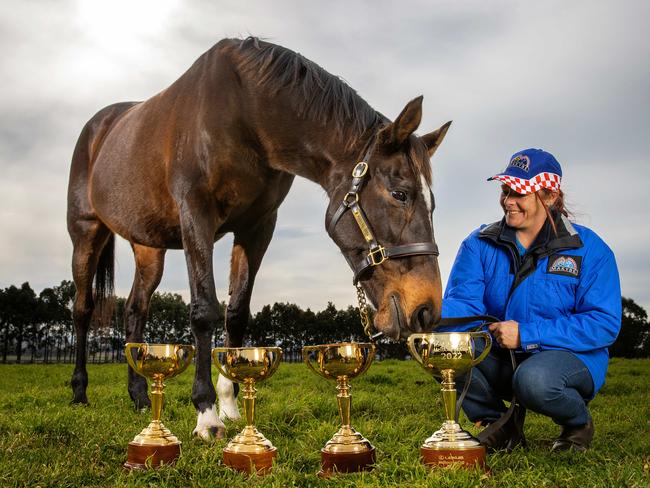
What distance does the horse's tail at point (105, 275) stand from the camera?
23.2 ft

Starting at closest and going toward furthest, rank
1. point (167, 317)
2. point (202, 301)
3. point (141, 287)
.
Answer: point (202, 301)
point (141, 287)
point (167, 317)

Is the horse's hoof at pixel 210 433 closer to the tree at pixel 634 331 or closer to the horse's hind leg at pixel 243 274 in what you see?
the horse's hind leg at pixel 243 274

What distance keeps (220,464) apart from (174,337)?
46.2 meters

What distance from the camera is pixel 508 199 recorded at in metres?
3.45

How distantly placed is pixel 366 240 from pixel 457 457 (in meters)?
1.30

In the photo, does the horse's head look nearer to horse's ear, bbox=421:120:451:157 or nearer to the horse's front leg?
horse's ear, bbox=421:120:451:157

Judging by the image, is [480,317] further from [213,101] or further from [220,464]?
[213,101]

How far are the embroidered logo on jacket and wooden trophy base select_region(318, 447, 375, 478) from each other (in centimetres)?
157

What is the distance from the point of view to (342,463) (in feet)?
8.64

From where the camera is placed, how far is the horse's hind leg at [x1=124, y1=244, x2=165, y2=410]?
6.21 meters

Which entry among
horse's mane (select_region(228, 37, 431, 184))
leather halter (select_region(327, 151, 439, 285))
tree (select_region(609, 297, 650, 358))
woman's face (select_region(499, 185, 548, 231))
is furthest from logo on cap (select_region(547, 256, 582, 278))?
tree (select_region(609, 297, 650, 358))

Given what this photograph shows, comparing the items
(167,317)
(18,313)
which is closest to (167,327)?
(167,317)

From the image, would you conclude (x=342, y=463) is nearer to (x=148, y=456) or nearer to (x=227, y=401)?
(x=148, y=456)

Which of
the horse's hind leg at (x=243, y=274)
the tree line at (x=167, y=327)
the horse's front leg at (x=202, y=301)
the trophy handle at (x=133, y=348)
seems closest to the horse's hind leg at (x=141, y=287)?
the horse's hind leg at (x=243, y=274)
